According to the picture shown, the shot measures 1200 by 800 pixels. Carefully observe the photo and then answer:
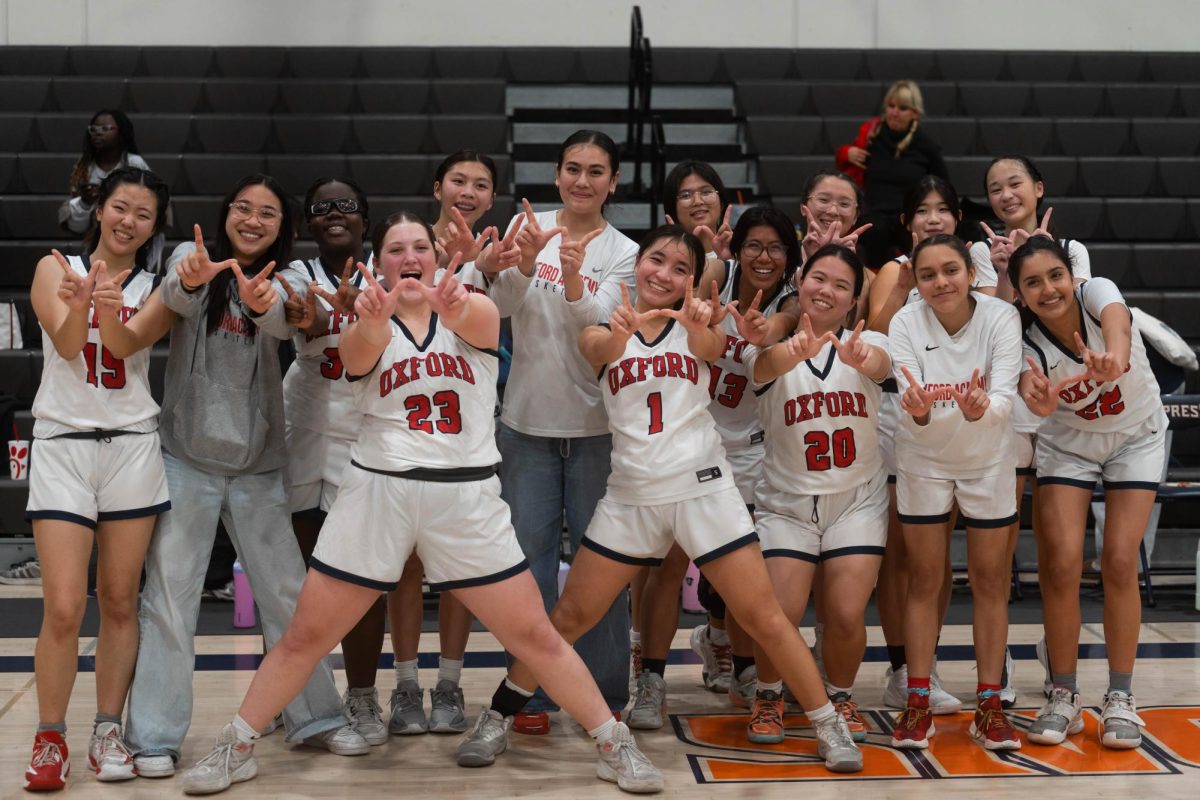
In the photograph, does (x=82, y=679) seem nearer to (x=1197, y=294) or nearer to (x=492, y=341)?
(x=492, y=341)

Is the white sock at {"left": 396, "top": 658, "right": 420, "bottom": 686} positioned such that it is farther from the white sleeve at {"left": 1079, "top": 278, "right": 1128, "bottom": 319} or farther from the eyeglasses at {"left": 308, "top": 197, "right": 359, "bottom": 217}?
the white sleeve at {"left": 1079, "top": 278, "right": 1128, "bottom": 319}

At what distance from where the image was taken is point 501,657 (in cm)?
506

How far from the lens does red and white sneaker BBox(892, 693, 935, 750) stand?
12.9 feet

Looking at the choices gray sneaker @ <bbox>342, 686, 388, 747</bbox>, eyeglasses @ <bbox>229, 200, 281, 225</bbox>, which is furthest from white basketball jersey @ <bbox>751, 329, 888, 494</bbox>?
eyeglasses @ <bbox>229, 200, 281, 225</bbox>

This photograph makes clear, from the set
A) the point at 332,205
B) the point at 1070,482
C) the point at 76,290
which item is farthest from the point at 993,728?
the point at 76,290

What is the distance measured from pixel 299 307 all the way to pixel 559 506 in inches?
40.3

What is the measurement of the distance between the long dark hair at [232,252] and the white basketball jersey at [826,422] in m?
1.49

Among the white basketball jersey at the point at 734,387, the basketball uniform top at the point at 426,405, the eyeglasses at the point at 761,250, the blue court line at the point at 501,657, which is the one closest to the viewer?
the basketball uniform top at the point at 426,405

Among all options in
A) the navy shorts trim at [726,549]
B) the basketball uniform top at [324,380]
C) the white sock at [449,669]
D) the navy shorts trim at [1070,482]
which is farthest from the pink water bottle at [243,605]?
the navy shorts trim at [1070,482]

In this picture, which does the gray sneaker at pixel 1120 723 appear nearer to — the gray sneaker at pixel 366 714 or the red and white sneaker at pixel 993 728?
the red and white sneaker at pixel 993 728

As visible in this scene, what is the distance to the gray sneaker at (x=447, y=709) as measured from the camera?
13.6 feet

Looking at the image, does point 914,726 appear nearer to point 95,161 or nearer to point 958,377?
point 958,377

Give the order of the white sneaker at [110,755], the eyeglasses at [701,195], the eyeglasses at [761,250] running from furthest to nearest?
the eyeglasses at [701,195], the eyeglasses at [761,250], the white sneaker at [110,755]

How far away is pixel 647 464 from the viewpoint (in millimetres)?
3740
